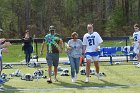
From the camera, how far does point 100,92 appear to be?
12656mm

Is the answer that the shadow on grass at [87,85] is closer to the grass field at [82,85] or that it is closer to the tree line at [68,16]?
the grass field at [82,85]

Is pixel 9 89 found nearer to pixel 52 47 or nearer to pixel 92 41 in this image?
pixel 52 47

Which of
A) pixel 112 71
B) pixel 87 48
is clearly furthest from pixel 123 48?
pixel 87 48

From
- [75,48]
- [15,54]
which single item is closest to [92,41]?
[75,48]

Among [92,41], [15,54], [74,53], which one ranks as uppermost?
[92,41]

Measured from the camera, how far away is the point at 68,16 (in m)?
55.7

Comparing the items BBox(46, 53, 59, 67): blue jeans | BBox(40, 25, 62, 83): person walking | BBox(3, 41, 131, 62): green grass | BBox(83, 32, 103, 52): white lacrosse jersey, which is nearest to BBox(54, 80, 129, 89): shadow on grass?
BBox(40, 25, 62, 83): person walking

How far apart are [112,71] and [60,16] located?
125ft

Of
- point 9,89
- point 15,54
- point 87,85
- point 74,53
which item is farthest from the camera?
point 15,54

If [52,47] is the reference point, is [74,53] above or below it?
below

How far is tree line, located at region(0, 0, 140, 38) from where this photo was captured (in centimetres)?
5103

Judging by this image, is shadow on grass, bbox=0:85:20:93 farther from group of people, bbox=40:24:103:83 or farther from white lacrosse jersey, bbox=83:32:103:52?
white lacrosse jersey, bbox=83:32:103:52

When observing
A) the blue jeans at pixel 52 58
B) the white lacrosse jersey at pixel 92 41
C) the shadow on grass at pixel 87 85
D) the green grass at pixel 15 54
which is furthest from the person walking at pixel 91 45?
the green grass at pixel 15 54

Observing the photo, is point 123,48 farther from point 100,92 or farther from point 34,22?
point 34,22
